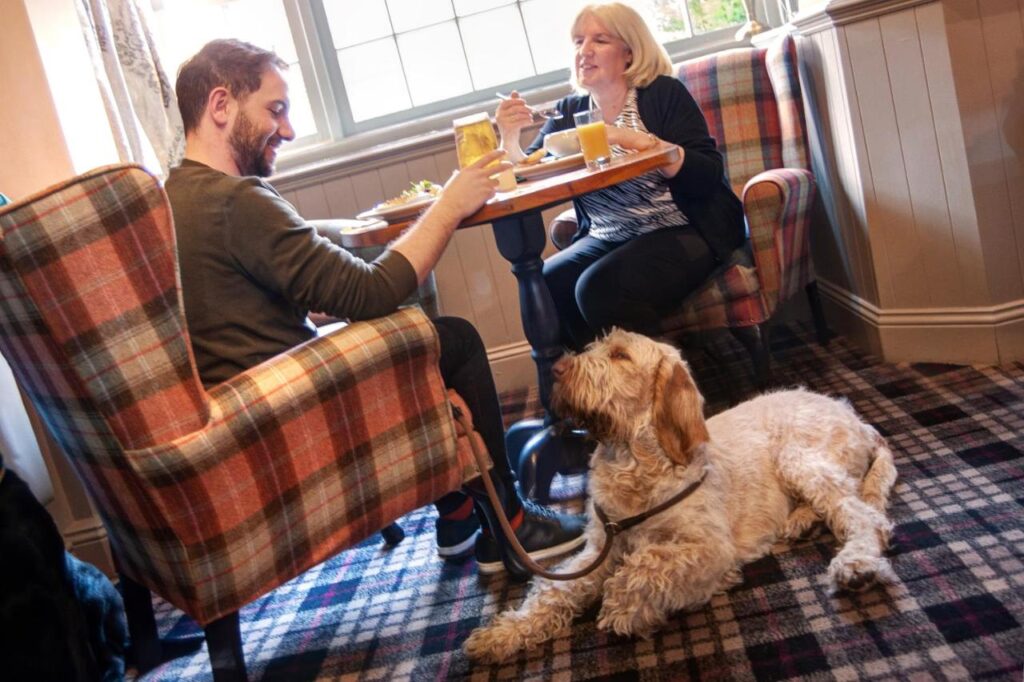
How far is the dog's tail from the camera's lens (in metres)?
2.10

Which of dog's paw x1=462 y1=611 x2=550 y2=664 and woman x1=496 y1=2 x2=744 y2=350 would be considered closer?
dog's paw x1=462 y1=611 x2=550 y2=664

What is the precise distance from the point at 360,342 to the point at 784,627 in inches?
38.2

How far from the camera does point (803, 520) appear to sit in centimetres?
207

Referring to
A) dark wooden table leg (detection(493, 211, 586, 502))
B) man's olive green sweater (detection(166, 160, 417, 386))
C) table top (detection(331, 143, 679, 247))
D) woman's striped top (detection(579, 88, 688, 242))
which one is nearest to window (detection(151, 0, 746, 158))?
woman's striped top (detection(579, 88, 688, 242))

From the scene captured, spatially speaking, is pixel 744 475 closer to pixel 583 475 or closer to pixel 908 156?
pixel 583 475

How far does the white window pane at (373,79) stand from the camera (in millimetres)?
3957

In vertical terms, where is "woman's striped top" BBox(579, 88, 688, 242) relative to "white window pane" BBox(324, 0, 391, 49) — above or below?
below

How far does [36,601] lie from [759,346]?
2.07 meters

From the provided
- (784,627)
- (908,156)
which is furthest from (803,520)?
(908,156)

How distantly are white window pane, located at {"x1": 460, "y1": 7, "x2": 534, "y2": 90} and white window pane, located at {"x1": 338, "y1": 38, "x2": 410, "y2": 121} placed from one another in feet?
1.05

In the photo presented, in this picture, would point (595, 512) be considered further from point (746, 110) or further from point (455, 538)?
point (746, 110)

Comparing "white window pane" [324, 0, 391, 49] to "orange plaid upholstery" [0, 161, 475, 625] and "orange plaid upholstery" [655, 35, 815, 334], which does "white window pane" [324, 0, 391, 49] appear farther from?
"orange plaid upholstery" [0, 161, 475, 625]

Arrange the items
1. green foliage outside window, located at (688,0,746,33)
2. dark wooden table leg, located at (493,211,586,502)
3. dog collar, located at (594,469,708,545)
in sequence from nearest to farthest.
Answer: dog collar, located at (594,469,708,545), dark wooden table leg, located at (493,211,586,502), green foliage outside window, located at (688,0,746,33)

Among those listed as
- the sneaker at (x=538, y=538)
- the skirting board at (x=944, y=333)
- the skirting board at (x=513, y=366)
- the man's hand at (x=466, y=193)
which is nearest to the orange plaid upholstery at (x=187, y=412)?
the man's hand at (x=466, y=193)
